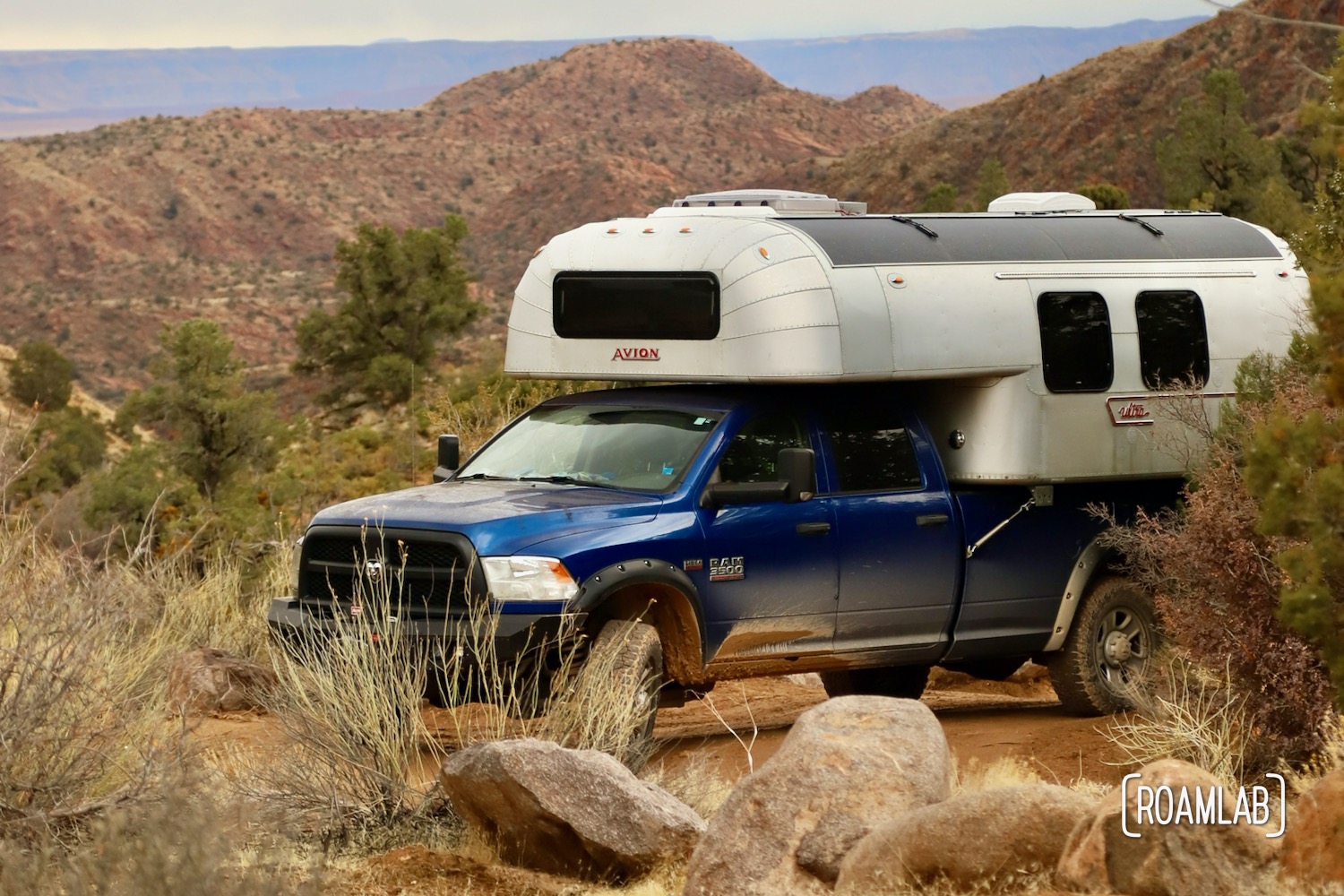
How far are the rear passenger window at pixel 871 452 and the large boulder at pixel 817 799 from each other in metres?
3.22

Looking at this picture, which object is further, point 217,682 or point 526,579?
point 217,682

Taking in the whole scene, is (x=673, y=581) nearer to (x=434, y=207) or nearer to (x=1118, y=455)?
(x=1118, y=455)

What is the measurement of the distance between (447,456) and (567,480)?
126cm

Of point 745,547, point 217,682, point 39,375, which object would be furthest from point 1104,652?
point 39,375

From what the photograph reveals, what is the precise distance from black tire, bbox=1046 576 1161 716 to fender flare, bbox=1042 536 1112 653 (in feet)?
0.33

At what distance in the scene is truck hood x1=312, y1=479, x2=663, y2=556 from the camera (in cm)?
826

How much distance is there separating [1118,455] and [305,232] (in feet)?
268

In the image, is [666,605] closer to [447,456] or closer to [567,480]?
[567,480]

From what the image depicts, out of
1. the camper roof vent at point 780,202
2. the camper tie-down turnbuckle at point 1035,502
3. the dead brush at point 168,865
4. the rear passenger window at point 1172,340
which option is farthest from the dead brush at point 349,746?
the rear passenger window at point 1172,340

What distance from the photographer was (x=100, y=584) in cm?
698

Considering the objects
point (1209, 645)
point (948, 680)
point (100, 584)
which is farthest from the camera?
point (948, 680)

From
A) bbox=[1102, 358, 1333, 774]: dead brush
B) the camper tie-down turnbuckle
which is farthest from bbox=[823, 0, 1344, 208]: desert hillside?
bbox=[1102, 358, 1333, 774]: dead brush

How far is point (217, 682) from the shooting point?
10742 mm

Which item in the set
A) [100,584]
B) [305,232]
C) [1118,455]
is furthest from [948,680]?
[305,232]
